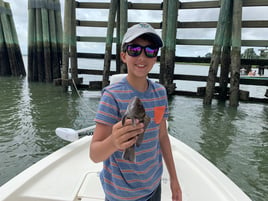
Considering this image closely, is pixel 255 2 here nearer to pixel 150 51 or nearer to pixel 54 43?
pixel 150 51

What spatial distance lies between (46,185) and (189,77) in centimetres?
794

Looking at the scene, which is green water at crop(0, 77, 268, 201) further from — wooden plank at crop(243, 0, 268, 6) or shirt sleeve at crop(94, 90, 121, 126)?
wooden plank at crop(243, 0, 268, 6)

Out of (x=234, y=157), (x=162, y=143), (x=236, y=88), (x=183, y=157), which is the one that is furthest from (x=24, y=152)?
(x=236, y=88)

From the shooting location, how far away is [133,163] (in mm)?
1143

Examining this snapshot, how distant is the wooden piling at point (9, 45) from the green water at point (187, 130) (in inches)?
321

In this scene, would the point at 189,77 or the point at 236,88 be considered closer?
the point at 236,88

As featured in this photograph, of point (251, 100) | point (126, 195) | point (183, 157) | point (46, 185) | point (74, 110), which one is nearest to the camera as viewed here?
point (126, 195)

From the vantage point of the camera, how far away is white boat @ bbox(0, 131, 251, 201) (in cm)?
187

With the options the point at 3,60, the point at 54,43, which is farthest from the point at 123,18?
the point at 3,60

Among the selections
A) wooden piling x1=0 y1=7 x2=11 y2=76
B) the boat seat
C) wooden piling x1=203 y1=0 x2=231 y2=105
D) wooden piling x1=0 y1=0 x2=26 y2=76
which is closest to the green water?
wooden piling x1=203 y1=0 x2=231 y2=105

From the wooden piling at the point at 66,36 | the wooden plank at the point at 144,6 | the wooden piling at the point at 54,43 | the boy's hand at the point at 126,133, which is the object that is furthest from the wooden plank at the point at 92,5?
the boy's hand at the point at 126,133

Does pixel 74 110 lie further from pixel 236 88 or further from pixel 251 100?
pixel 251 100

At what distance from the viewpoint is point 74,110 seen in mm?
7094

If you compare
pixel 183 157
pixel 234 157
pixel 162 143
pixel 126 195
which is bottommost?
pixel 234 157
